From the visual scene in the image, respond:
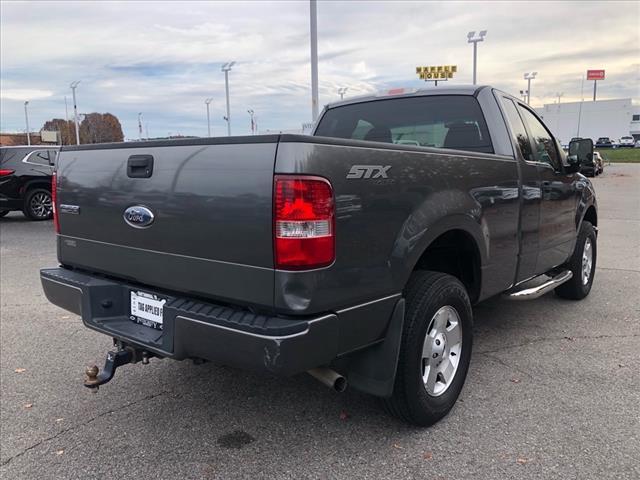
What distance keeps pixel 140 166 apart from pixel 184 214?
41 centimetres

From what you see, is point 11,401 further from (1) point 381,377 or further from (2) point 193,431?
(1) point 381,377

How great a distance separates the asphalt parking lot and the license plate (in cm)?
68

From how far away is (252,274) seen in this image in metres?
2.35

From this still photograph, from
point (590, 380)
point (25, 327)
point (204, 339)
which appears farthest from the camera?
point (25, 327)

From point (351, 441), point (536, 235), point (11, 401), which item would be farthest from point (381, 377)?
point (11, 401)

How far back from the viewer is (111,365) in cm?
291

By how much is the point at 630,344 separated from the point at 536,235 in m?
1.20

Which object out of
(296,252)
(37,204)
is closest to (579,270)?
(296,252)

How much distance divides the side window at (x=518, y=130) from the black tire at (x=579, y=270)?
1.56 meters

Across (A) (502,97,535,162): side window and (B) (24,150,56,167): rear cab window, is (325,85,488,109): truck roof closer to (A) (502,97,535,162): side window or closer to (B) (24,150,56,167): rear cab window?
(A) (502,97,535,162): side window

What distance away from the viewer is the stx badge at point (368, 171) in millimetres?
2393

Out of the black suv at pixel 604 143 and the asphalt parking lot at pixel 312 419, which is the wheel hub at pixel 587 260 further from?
the black suv at pixel 604 143

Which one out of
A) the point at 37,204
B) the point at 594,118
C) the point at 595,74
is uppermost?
the point at 595,74

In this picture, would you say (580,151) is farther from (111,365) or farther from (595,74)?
(595,74)
